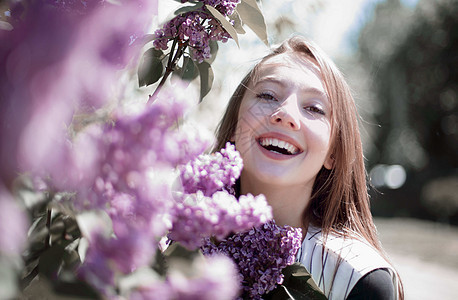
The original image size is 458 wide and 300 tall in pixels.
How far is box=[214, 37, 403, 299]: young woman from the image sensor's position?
117cm

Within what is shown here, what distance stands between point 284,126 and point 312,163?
14cm

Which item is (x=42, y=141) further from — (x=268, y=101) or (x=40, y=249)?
(x=268, y=101)

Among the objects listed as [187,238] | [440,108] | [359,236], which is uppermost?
[187,238]

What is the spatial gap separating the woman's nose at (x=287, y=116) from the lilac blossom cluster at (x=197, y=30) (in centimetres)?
45

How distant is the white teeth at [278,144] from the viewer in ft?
4.00

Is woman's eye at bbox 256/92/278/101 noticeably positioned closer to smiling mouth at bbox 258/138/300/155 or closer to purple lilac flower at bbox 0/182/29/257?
smiling mouth at bbox 258/138/300/155

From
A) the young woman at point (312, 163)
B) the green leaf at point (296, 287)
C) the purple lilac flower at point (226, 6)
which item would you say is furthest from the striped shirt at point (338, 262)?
the purple lilac flower at point (226, 6)

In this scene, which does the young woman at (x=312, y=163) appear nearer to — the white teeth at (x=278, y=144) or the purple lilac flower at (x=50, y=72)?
the white teeth at (x=278, y=144)

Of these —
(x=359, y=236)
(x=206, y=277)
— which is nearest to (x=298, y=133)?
(x=359, y=236)

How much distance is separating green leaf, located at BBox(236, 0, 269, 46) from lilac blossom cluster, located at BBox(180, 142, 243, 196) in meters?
0.27

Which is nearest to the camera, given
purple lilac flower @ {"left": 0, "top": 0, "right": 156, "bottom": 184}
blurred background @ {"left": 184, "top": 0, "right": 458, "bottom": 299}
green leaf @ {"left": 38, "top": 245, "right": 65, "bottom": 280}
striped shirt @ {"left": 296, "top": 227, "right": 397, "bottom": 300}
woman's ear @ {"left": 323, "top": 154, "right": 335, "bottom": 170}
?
purple lilac flower @ {"left": 0, "top": 0, "right": 156, "bottom": 184}

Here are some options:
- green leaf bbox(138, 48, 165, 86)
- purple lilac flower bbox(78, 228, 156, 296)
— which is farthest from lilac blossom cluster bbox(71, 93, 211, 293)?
green leaf bbox(138, 48, 165, 86)

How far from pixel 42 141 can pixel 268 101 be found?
1.06 metres

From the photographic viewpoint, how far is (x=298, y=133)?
1233 millimetres
